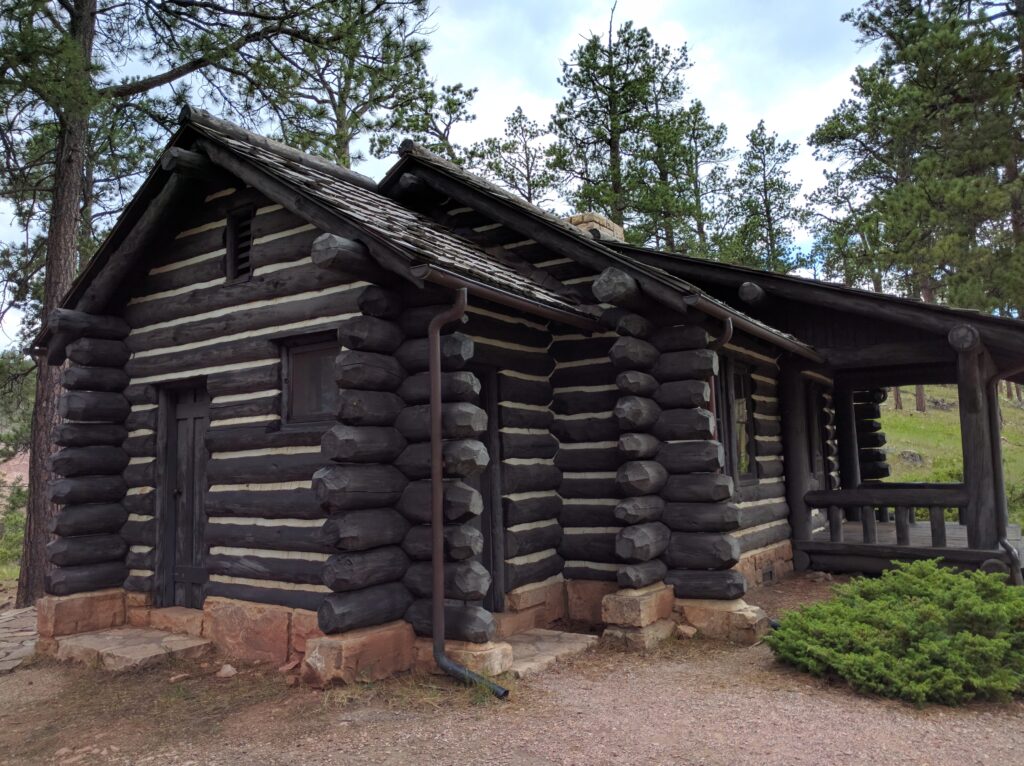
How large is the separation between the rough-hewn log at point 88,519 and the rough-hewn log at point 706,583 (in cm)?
594

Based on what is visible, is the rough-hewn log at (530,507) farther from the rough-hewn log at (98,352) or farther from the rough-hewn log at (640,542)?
the rough-hewn log at (98,352)

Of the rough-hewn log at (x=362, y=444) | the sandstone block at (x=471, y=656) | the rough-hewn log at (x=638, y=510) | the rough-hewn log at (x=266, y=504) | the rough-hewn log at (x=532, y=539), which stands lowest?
the sandstone block at (x=471, y=656)

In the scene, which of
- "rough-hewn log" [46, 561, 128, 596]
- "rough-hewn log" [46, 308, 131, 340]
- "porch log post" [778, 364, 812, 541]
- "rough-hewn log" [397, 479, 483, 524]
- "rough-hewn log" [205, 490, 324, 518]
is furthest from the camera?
"porch log post" [778, 364, 812, 541]

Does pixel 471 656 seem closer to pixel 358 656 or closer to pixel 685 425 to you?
pixel 358 656

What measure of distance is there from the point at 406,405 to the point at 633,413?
221 cm

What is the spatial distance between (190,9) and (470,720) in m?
12.0

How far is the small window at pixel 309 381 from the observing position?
22.2 ft

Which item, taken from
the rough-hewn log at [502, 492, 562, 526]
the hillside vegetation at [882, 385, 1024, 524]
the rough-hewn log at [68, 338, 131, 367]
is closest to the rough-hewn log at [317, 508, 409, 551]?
the rough-hewn log at [502, 492, 562, 526]

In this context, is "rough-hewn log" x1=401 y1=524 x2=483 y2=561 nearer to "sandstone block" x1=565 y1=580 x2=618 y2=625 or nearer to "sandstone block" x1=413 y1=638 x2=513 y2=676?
"sandstone block" x1=413 y1=638 x2=513 y2=676

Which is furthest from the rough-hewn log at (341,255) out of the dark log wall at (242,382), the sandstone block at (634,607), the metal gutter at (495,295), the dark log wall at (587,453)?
the sandstone block at (634,607)

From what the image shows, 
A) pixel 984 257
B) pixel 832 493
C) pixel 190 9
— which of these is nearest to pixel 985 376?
pixel 832 493

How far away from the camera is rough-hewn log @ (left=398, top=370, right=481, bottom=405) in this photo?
625 cm

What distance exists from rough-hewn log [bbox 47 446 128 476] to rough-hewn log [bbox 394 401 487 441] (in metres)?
3.98

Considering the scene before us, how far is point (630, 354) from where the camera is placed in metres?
7.33
